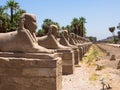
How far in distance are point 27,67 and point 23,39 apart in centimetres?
81

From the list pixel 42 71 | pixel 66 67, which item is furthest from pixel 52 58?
pixel 66 67

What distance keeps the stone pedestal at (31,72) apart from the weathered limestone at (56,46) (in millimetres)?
5663

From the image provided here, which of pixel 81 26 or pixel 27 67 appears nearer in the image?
pixel 27 67

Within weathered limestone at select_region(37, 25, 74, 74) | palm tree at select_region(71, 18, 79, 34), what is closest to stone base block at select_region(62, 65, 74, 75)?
weathered limestone at select_region(37, 25, 74, 74)

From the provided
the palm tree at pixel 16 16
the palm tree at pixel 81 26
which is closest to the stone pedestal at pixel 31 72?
the palm tree at pixel 16 16

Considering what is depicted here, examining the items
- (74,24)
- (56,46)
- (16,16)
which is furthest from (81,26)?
(56,46)

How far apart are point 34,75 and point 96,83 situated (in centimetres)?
470

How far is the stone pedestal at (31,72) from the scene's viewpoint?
7562 mm

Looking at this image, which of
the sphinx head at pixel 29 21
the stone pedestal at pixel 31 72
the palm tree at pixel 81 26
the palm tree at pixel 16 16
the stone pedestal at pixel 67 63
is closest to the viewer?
the stone pedestal at pixel 31 72

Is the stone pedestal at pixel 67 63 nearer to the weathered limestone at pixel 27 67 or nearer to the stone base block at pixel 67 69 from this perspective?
the stone base block at pixel 67 69

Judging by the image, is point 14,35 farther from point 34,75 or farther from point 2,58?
point 34,75

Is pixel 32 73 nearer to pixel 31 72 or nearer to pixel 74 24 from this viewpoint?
pixel 31 72

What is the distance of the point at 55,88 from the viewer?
7594 mm

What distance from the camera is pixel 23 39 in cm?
802
